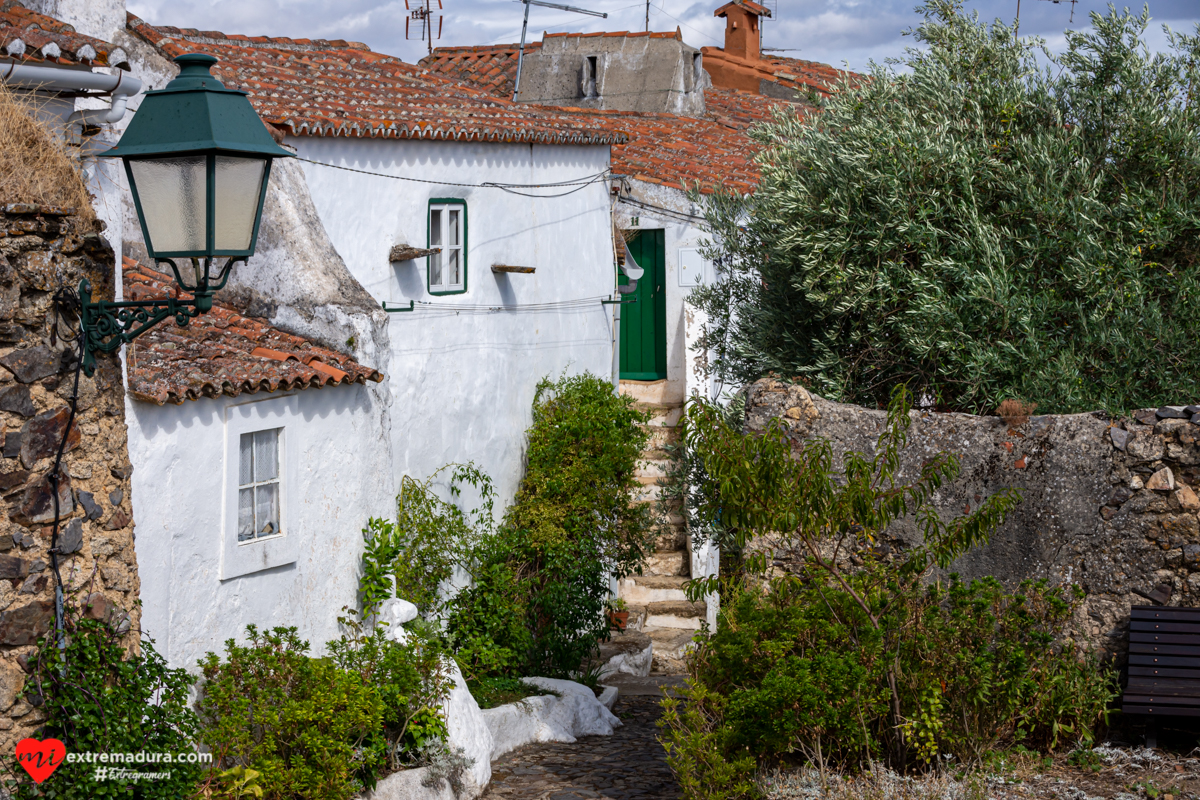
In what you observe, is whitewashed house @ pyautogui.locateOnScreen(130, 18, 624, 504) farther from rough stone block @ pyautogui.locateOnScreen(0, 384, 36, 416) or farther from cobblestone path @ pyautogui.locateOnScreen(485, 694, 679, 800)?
rough stone block @ pyautogui.locateOnScreen(0, 384, 36, 416)

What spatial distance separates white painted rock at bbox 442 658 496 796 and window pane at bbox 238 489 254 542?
1.92 meters

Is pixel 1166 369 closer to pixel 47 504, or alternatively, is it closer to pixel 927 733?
pixel 927 733

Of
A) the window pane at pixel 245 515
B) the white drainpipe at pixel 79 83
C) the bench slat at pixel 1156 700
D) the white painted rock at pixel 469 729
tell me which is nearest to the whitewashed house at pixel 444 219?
the window pane at pixel 245 515

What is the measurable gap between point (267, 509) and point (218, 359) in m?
1.14

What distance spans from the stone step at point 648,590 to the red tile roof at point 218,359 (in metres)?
7.11

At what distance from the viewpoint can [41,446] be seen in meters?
4.63

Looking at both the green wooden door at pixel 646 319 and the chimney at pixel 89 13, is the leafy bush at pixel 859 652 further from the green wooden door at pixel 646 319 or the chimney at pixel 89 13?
the green wooden door at pixel 646 319

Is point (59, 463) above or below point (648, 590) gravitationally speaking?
above

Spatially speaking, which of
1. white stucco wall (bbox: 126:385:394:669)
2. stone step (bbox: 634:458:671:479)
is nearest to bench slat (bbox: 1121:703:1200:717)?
white stucco wall (bbox: 126:385:394:669)

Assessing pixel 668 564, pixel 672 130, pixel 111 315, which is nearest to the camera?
pixel 111 315

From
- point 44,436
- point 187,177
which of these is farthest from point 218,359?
point 187,177

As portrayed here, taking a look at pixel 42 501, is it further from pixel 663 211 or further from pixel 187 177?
pixel 663 211

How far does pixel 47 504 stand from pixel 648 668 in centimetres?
978

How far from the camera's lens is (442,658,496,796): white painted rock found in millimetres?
8273
